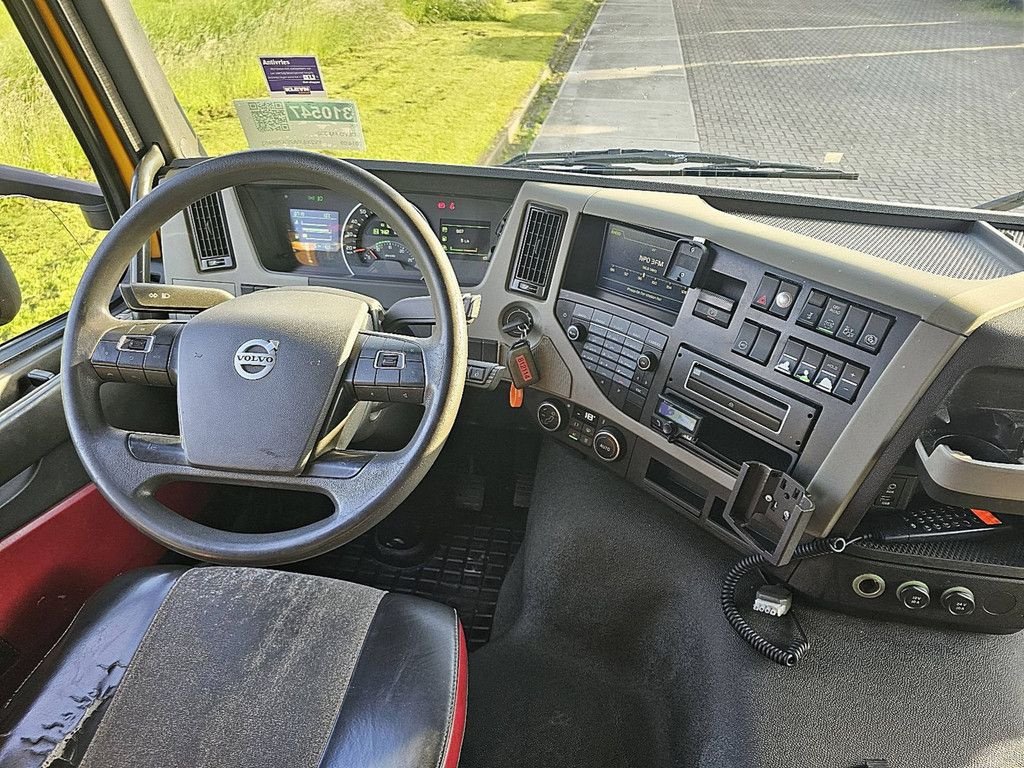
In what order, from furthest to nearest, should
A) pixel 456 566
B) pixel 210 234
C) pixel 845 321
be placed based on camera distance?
pixel 456 566, pixel 210 234, pixel 845 321

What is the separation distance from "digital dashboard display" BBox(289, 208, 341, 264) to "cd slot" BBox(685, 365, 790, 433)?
1.05m

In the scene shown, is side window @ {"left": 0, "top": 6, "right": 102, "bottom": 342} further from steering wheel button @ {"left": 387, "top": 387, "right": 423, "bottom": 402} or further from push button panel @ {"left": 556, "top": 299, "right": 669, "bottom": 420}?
push button panel @ {"left": 556, "top": 299, "right": 669, "bottom": 420}

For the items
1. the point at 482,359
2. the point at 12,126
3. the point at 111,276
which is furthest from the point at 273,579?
the point at 12,126

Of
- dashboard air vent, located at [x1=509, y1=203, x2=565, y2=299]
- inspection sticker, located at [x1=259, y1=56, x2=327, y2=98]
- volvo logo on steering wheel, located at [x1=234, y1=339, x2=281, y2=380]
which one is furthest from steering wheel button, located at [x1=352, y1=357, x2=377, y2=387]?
inspection sticker, located at [x1=259, y1=56, x2=327, y2=98]

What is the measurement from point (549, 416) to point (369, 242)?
2.25ft

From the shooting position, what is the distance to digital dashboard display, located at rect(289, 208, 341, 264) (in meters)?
2.00

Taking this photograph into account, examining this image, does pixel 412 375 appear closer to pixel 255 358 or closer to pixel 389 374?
pixel 389 374

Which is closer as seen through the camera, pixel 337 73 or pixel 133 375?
pixel 133 375

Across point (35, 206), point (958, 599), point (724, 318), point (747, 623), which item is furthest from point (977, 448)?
point (35, 206)

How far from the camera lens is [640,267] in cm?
168

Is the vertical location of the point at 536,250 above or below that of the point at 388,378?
above

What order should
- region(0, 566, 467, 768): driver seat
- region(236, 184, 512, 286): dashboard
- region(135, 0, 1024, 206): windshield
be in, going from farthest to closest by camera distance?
region(236, 184, 512, 286): dashboard → region(135, 0, 1024, 206): windshield → region(0, 566, 467, 768): driver seat

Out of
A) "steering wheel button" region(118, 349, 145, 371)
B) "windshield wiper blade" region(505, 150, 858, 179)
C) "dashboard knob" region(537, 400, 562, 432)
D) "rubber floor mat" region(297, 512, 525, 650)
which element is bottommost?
"rubber floor mat" region(297, 512, 525, 650)

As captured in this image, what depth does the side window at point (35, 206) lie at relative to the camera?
1806 millimetres
